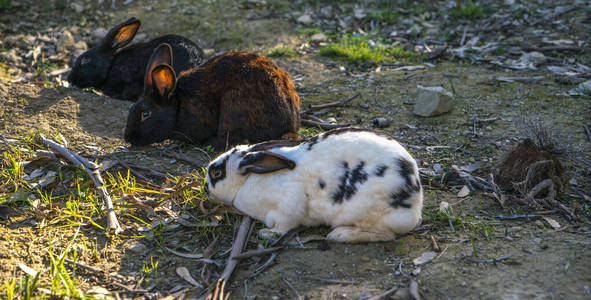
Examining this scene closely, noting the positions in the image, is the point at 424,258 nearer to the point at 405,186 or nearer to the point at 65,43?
the point at 405,186

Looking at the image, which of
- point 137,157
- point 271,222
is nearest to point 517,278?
point 271,222

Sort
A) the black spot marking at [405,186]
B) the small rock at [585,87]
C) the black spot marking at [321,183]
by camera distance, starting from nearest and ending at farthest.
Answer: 1. the black spot marking at [405,186]
2. the black spot marking at [321,183]
3. the small rock at [585,87]

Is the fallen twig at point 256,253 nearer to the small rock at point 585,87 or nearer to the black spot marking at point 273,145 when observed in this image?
the black spot marking at point 273,145

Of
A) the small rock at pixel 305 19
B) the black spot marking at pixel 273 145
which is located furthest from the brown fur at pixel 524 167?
the small rock at pixel 305 19

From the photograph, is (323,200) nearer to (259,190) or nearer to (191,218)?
(259,190)

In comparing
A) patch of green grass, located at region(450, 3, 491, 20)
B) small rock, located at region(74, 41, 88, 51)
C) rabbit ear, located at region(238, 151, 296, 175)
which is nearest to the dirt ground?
rabbit ear, located at region(238, 151, 296, 175)

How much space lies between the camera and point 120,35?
6.86 metres

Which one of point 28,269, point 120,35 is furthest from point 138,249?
point 120,35

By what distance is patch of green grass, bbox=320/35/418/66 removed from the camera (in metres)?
7.34

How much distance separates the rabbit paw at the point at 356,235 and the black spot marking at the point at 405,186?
0.24 metres

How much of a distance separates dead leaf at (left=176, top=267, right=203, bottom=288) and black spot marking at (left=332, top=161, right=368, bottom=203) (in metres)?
1.06

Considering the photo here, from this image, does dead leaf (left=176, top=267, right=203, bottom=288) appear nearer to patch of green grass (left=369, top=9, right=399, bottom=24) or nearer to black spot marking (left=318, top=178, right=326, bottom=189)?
black spot marking (left=318, top=178, right=326, bottom=189)

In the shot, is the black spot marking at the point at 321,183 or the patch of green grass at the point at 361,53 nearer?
the black spot marking at the point at 321,183

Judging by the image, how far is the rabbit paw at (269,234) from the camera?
347 cm
